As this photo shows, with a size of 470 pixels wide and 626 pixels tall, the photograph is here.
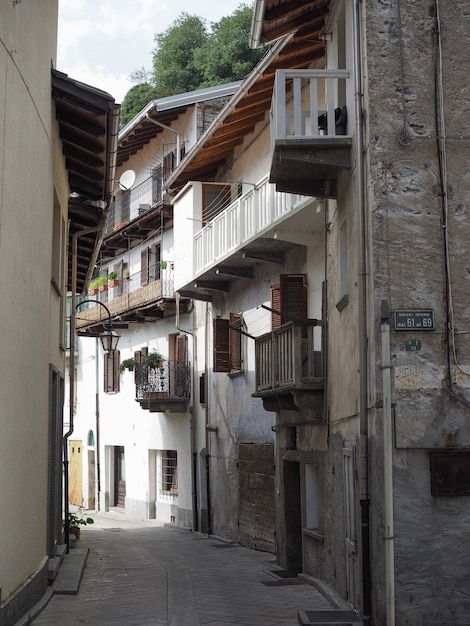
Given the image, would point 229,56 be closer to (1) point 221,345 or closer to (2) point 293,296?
(1) point 221,345

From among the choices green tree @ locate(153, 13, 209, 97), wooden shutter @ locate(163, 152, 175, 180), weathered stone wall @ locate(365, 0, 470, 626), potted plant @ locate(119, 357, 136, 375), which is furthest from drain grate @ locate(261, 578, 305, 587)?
green tree @ locate(153, 13, 209, 97)

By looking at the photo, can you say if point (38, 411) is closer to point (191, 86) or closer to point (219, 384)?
point (219, 384)

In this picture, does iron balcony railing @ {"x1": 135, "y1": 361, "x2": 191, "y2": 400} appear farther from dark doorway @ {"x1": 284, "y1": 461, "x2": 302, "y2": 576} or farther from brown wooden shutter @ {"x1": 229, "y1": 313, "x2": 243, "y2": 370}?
dark doorway @ {"x1": 284, "y1": 461, "x2": 302, "y2": 576}

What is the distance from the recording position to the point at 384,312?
9.55m

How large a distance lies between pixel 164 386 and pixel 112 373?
741 centimetres

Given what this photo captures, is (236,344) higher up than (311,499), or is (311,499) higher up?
(236,344)

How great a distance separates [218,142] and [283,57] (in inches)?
205

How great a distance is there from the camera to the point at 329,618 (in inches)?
390

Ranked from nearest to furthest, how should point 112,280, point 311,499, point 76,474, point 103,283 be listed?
point 311,499 → point 112,280 → point 103,283 → point 76,474

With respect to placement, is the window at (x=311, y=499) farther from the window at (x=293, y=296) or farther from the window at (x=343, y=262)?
the window at (x=343, y=262)

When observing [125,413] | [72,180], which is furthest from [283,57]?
[125,413]

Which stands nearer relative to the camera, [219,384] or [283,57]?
[283,57]

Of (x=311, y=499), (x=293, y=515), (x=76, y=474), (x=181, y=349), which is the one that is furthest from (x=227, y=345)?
(x=76, y=474)

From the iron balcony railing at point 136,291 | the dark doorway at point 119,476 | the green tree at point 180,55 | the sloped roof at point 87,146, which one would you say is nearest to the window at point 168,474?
the dark doorway at point 119,476
